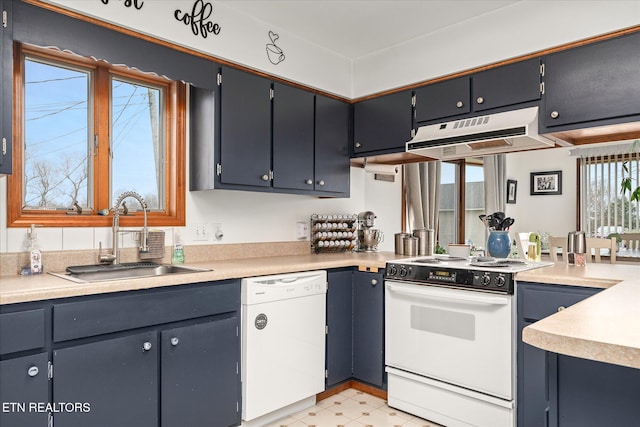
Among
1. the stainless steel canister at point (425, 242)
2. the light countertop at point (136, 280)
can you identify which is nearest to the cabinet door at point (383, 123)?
the stainless steel canister at point (425, 242)

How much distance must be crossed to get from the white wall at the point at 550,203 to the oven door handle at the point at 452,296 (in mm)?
1974

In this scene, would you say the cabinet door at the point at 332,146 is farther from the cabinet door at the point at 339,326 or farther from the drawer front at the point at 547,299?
the drawer front at the point at 547,299

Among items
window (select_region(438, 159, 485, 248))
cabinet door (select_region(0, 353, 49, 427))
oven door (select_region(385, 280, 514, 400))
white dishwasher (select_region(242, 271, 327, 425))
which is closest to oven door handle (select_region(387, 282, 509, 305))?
oven door (select_region(385, 280, 514, 400))

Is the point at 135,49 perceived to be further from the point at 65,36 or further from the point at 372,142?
the point at 372,142

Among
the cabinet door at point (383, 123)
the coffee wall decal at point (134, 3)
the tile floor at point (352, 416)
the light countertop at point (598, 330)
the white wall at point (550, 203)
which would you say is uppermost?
the coffee wall decal at point (134, 3)

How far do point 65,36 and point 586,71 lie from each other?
271cm

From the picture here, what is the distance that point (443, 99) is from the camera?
9.86ft

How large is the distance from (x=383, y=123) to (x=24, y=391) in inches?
107

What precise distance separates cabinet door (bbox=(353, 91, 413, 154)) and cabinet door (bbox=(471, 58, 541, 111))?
0.52 metres

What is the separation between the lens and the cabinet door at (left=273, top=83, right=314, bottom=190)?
298 cm

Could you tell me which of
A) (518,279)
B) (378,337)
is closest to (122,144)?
(378,337)

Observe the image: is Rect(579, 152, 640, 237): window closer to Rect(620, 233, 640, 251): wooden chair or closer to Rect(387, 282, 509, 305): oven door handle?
Rect(620, 233, 640, 251): wooden chair

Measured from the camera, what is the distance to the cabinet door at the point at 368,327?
9.47 ft

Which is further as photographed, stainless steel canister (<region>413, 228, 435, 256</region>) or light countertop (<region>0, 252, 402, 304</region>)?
stainless steel canister (<region>413, 228, 435, 256</region>)
